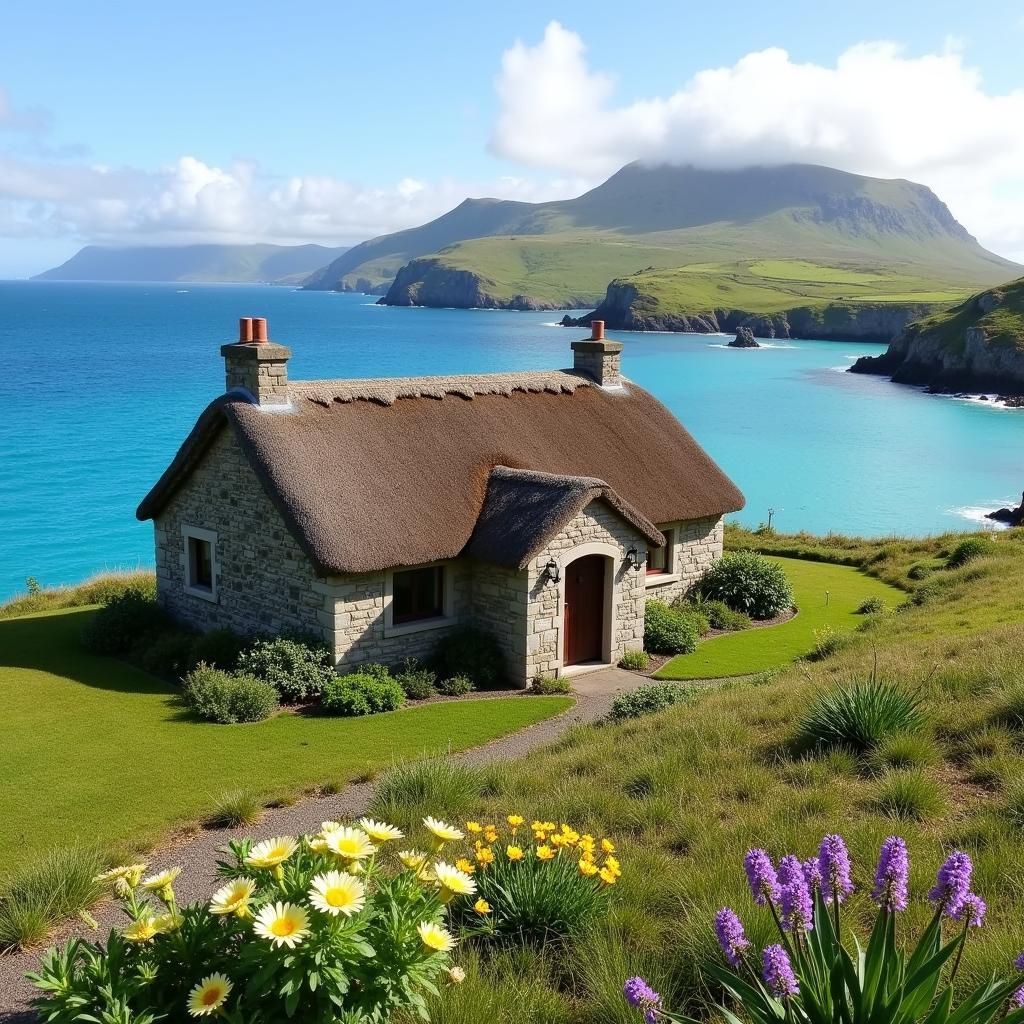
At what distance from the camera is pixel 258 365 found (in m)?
18.3

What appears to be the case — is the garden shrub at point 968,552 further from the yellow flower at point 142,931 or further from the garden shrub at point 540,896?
the yellow flower at point 142,931

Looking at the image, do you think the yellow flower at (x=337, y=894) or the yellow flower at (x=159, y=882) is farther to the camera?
the yellow flower at (x=159, y=882)

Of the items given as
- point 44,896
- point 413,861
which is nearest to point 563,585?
point 44,896

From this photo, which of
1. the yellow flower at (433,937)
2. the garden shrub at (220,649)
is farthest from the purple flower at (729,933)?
the garden shrub at (220,649)

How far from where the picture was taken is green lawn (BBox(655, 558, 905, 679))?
19.8 metres

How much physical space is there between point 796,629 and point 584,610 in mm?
5841

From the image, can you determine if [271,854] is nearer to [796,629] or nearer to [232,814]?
[232,814]

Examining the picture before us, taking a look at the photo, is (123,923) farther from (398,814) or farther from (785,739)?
(785,739)

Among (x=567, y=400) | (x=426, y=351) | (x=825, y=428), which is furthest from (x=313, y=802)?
(x=426, y=351)

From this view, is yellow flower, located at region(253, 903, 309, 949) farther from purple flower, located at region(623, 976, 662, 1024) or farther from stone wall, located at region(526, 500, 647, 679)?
stone wall, located at region(526, 500, 647, 679)

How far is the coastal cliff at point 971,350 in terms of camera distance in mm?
92438

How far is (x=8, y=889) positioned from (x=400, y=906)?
18.0ft

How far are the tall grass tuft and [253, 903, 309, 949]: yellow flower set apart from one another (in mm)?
4262

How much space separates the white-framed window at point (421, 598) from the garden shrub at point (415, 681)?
2.18ft
